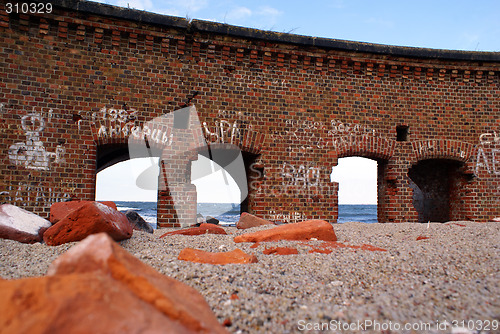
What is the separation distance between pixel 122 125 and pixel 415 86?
694cm

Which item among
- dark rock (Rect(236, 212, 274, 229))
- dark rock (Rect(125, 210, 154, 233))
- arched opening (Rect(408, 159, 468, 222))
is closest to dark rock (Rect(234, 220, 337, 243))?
dark rock (Rect(236, 212, 274, 229))

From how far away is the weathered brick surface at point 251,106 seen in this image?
620cm

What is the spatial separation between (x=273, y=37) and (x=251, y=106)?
5.33ft

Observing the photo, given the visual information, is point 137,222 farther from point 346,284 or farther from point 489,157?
point 489,157

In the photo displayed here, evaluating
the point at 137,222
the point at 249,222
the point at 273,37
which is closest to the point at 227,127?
the point at 249,222

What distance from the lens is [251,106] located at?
7.35 m

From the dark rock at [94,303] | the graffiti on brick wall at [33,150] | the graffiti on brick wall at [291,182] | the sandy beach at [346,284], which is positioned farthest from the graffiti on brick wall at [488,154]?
the graffiti on brick wall at [33,150]

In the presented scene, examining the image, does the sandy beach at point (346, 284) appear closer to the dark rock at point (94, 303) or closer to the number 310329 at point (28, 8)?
the dark rock at point (94, 303)

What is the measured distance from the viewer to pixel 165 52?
22.8 ft

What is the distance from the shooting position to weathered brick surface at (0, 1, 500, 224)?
20.4 feet

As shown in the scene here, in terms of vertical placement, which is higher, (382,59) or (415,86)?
(382,59)

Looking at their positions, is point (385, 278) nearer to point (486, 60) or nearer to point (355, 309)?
point (355, 309)

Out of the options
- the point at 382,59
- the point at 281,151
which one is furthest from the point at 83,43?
the point at 382,59

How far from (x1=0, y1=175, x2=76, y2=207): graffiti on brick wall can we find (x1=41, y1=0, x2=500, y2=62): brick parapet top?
3405 mm
